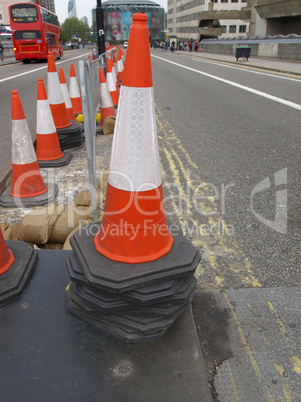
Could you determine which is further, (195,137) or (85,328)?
(195,137)

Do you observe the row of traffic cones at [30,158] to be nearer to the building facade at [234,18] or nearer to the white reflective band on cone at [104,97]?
the white reflective band on cone at [104,97]

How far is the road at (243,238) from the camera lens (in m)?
1.79

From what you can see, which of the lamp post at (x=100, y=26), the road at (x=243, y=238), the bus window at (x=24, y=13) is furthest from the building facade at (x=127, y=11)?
the road at (x=243, y=238)

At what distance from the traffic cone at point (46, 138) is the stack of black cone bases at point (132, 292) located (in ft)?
9.14

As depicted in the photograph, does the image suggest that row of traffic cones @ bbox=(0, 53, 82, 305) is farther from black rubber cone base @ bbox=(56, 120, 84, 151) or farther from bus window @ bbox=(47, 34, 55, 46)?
bus window @ bbox=(47, 34, 55, 46)

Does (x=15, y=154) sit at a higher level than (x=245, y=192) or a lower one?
higher

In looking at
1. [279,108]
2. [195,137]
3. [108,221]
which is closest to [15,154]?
[108,221]

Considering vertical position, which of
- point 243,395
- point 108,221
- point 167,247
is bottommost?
point 243,395

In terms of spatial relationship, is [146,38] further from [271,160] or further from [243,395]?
[271,160]

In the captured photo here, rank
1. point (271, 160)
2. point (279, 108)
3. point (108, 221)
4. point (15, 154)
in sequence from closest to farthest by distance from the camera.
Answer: point (108, 221), point (15, 154), point (271, 160), point (279, 108)

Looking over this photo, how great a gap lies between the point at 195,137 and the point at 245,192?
2437 mm

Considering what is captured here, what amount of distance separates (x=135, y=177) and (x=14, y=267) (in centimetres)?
109

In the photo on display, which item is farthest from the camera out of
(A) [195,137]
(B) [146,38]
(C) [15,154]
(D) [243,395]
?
(A) [195,137]

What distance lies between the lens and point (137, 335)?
1.75 meters
